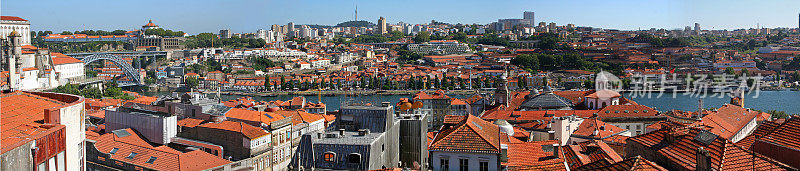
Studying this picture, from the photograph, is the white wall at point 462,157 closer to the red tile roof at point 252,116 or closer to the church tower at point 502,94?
the red tile roof at point 252,116

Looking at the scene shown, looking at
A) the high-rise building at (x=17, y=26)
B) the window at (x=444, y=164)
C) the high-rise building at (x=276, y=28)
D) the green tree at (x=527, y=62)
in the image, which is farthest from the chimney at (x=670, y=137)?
the high-rise building at (x=276, y=28)

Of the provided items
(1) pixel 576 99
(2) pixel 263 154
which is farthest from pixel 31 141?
(1) pixel 576 99

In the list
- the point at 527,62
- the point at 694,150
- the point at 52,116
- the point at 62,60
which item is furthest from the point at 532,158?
the point at 527,62

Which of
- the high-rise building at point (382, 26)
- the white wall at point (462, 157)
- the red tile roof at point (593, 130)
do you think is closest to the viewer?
the white wall at point (462, 157)

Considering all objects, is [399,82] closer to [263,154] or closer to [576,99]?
[576,99]

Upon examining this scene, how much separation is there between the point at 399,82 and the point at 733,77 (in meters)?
14.0

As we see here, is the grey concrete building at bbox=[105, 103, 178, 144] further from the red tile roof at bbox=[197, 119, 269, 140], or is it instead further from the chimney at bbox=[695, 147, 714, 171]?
the chimney at bbox=[695, 147, 714, 171]

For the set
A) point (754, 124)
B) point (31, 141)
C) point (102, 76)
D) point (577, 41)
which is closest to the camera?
point (31, 141)

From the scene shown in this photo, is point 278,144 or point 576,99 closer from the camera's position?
point 278,144

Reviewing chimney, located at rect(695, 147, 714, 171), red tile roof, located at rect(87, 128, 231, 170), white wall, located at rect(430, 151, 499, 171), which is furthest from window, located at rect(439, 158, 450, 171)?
red tile roof, located at rect(87, 128, 231, 170)

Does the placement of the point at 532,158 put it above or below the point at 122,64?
below

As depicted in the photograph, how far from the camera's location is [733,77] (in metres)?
27.1

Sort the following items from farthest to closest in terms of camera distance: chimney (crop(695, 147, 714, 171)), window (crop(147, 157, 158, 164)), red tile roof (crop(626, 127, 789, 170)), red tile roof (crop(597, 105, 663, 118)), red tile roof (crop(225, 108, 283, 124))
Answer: red tile roof (crop(597, 105, 663, 118)) → red tile roof (crop(225, 108, 283, 124)) → window (crop(147, 157, 158, 164)) → red tile roof (crop(626, 127, 789, 170)) → chimney (crop(695, 147, 714, 171))

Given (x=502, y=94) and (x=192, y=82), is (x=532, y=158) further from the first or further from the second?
(x=192, y=82)
